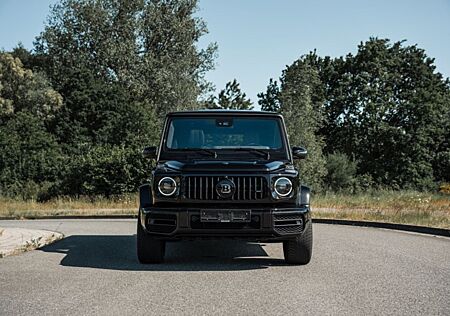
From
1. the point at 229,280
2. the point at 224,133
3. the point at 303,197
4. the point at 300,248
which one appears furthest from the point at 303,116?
the point at 229,280

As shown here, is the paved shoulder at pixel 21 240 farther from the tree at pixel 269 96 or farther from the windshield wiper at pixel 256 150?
the tree at pixel 269 96

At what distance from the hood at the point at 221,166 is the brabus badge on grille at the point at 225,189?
0.21m

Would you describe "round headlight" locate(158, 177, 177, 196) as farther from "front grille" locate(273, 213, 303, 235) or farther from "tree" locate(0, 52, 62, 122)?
"tree" locate(0, 52, 62, 122)

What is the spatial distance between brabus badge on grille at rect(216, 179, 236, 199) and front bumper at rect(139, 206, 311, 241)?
29 cm

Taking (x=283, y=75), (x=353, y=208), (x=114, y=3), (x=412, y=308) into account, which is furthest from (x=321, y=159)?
(x=412, y=308)

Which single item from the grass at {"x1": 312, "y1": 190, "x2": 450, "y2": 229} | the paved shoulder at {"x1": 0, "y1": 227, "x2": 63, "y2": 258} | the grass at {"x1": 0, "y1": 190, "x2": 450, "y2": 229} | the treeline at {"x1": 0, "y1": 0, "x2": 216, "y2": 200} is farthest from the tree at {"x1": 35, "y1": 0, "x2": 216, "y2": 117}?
the paved shoulder at {"x1": 0, "y1": 227, "x2": 63, "y2": 258}

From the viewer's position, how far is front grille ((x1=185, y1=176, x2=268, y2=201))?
8891 mm

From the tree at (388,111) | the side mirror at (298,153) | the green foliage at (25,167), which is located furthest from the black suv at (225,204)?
the tree at (388,111)

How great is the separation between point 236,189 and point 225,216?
0.39 meters

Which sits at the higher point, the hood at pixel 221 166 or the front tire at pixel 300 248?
the hood at pixel 221 166

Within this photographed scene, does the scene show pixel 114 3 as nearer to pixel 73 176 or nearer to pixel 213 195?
pixel 73 176

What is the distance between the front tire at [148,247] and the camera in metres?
9.15

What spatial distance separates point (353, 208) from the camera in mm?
23500

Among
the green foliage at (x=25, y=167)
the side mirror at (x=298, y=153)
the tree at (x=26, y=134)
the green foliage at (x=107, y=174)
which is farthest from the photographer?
the tree at (x=26, y=134)
